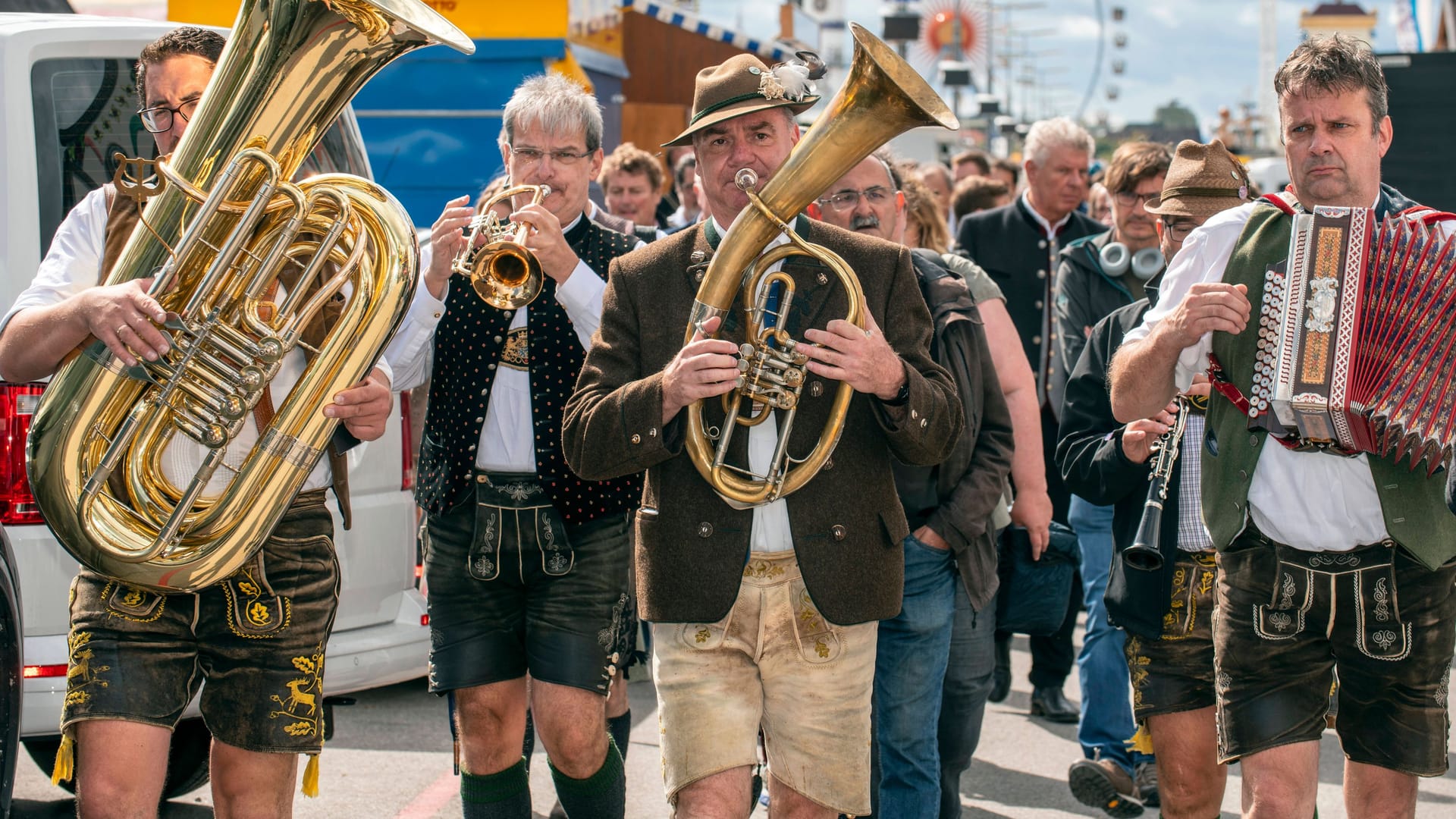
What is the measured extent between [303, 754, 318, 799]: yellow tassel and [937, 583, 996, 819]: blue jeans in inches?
68.7

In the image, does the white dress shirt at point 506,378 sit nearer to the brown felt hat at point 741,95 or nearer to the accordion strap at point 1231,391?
the brown felt hat at point 741,95

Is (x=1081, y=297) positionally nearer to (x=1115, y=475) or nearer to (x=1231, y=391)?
(x=1115, y=475)

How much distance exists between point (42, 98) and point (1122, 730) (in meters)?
3.84

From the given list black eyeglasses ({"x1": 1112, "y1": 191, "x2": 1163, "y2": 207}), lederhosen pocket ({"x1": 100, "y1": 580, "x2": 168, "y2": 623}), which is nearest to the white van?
lederhosen pocket ({"x1": 100, "y1": 580, "x2": 168, "y2": 623})

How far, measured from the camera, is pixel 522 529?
404 centimetres

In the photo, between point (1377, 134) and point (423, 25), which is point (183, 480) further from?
point (1377, 134)

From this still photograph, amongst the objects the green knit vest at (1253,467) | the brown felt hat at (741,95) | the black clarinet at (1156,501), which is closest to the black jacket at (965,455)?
the black clarinet at (1156,501)

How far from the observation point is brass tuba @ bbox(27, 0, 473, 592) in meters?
3.14

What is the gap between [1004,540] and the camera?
472 cm

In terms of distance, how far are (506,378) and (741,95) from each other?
3.52 feet

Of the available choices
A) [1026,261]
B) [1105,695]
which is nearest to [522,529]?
[1105,695]

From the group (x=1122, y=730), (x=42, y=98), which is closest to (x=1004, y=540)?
(x=1122, y=730)

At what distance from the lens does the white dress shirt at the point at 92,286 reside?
332 cm

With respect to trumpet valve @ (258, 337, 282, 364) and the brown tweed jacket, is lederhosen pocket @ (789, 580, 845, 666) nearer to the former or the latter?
the brown tweed jacket
